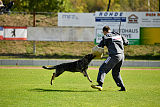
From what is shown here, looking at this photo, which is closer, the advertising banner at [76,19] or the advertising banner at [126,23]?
the advertising banner at [126,23]

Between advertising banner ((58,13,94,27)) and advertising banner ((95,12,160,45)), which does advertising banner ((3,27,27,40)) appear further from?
advertising banner ((95,12,160,45))

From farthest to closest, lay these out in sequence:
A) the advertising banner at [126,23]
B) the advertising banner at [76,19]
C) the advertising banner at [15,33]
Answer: the advertising banner at [76,19], the advertising banner at [126,23], the advertising banner at [15,33]

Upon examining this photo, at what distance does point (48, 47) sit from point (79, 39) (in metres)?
3.93

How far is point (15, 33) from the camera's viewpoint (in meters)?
26.2

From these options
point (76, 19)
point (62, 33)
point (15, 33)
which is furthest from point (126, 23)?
point (15, 33)

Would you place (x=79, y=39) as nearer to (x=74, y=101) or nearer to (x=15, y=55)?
(x=15, y=55)

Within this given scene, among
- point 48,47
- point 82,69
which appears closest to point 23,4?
point 48,47

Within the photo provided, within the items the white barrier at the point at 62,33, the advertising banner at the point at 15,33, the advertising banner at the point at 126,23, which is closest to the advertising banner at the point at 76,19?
the white barrier at the point at 62,33

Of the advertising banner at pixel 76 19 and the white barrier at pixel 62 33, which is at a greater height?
the advertising banner at pixel 76 19

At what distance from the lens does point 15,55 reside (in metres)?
27.0

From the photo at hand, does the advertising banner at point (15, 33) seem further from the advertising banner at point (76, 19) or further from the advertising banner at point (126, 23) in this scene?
the advertising banner at point (126, 23)

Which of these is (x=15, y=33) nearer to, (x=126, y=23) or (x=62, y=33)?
(x=62, y=33)

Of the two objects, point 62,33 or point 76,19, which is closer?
point 62,33

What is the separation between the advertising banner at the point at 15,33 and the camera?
2605 centimetres
